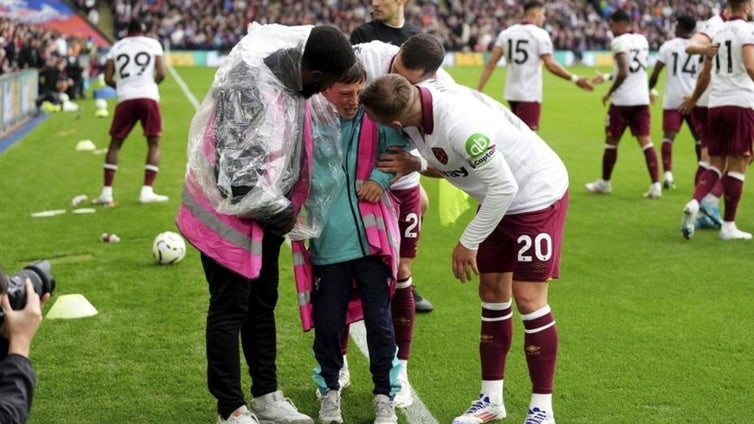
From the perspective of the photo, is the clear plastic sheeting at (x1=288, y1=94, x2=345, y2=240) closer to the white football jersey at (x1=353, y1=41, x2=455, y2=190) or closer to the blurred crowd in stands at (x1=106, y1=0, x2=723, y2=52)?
the white football jersey at (x1=353, y1=41, x2=455, y2=190)

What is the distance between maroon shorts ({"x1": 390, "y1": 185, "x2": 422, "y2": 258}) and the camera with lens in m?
2.51

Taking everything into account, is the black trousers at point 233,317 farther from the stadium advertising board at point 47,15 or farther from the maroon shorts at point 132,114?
the stadium advertising board at point 47,15

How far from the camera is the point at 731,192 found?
912 centimetres

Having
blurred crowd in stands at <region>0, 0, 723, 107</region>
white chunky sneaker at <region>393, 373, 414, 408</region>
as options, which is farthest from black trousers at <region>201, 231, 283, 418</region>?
blurred crowd in stands at <region>0, 0, 723, 107</region>

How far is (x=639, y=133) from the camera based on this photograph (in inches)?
476

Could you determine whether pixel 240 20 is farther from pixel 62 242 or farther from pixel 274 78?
pixel 274 78

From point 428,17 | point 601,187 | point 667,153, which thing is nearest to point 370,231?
point 601,187

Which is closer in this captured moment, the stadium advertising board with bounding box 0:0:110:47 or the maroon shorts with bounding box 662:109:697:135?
the maroon shorts with bounding box 662:109:697:135

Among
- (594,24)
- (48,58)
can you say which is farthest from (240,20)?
(48,58)

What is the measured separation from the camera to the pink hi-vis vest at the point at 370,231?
468 centimetres

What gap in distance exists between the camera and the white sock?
4.93 m

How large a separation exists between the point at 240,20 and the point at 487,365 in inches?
1844

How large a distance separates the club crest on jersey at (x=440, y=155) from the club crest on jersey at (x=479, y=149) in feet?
0.56

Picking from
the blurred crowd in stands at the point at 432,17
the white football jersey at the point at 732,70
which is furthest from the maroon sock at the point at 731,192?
the blurred crowd in stands at the point at 432,17
